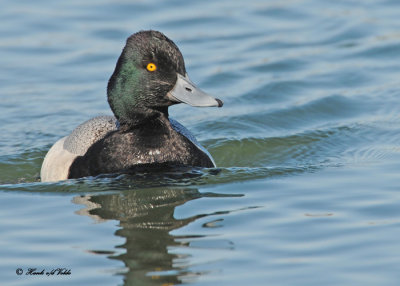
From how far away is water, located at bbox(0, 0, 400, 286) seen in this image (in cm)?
670

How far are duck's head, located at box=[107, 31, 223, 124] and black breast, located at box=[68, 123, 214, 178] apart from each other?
233mm

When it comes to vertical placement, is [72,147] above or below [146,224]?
above

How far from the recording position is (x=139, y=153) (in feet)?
29.4

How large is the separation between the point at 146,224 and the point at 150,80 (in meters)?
1.83

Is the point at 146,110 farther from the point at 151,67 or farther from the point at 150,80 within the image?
the point at 151,67

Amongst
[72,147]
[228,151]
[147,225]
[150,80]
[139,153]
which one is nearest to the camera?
[147,225]

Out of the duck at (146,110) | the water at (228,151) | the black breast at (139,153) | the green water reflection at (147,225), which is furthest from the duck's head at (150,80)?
the green water reflection at (147,225)

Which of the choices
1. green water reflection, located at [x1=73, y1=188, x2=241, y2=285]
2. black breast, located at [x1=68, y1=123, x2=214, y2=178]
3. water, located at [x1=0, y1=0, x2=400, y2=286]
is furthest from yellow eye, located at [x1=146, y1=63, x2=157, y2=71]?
green water reflection, located at [x1=73, y1=188, x2=241, y2=285]

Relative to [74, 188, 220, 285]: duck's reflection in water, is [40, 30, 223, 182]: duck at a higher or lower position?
higher

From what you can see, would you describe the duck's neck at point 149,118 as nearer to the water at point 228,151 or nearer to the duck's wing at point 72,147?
the water at point 228,151

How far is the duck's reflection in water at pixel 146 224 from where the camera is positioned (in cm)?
637

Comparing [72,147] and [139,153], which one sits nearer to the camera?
[139,153]

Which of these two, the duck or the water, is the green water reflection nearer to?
the water

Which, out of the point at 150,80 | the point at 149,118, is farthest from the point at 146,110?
the point at 150,80
